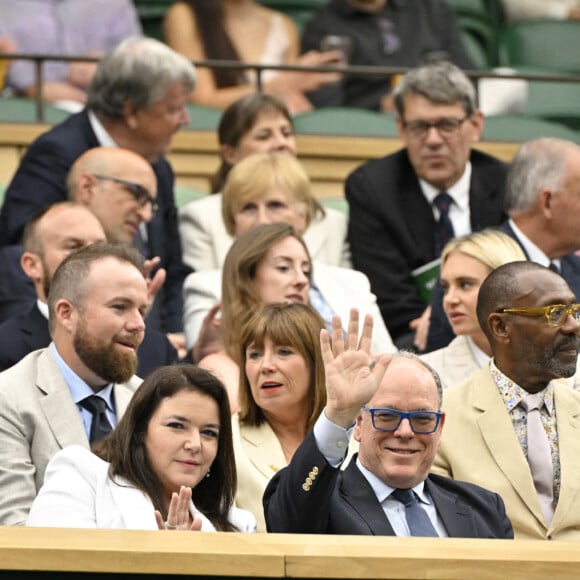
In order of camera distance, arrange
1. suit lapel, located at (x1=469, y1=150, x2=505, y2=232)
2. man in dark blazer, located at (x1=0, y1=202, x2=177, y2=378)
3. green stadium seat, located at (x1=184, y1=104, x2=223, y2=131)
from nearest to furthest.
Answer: man in dark blazer, located at (x1=0, y1=202, x2=177, y2=378), suit lapel, located at (x1=469, y1=150, x2=505, y2=232), green stadium seat, located at (x1=184, y1=104, x2=223, y2=131)

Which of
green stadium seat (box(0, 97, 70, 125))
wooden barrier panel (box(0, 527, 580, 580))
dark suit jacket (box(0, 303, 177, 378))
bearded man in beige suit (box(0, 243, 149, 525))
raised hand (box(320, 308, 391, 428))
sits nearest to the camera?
wooden barrier panel (box(0, 527, 580, 580))

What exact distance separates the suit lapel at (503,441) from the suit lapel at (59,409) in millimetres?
1072

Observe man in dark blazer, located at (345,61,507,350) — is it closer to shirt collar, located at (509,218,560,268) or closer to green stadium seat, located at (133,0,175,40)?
shirt collar, located at (509,218,560,268)

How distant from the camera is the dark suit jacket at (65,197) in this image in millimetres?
6238

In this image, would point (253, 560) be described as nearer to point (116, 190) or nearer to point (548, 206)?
point (116, 190)

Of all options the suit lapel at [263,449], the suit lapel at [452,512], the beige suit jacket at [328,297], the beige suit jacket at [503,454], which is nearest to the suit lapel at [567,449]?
the beige suit jacket at [503,454]

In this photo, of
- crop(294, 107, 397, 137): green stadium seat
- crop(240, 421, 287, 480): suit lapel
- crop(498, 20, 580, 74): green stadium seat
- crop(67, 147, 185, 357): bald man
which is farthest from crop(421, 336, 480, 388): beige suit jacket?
crop(498, 20, 580, 74): green stadium seat

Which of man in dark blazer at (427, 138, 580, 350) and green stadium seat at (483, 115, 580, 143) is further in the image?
green stadium seat at (483, 115, 580, 143)

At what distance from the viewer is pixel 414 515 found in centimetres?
436

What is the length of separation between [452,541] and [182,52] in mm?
4699

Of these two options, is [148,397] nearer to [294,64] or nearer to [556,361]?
[556,361]

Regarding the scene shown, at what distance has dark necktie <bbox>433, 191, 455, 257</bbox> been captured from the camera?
6.58 m

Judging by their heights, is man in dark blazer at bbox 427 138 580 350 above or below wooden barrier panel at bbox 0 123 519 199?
below

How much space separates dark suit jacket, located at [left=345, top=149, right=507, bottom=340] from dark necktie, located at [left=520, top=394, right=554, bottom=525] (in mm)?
1476
